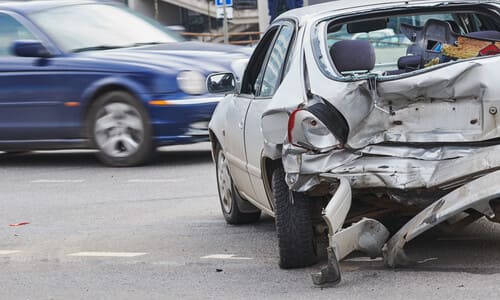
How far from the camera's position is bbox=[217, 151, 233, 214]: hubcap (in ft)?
30.3

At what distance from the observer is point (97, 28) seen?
14258 millimetres

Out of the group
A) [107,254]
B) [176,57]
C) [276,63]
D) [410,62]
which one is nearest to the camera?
[276,63]

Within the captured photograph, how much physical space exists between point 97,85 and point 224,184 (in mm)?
4285

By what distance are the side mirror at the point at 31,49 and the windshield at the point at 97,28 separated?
0.68 feet

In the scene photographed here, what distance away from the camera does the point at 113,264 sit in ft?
26.0

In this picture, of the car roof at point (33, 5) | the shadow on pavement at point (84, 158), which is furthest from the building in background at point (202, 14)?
the car roof at point (33, 5)

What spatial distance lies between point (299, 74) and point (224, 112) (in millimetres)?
1960

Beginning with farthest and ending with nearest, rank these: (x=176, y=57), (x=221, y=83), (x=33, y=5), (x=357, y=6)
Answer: (x=33, y=5) < (x=176, y=57) < (x=221, y=83) < (x=357, y=6)

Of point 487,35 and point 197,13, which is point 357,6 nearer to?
point 487,35

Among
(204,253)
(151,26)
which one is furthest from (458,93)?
(151,26)

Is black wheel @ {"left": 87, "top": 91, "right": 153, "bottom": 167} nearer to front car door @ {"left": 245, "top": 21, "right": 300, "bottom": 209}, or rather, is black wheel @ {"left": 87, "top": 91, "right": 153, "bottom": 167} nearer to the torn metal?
front car door @ {"left": 245, "top": 21, "right": 300, "bottom": 209}

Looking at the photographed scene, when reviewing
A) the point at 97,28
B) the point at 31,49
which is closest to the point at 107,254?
the point at 31,49

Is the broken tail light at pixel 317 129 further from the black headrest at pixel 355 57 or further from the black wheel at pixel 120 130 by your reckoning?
the black wheel at pixel 120 130

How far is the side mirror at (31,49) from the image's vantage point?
44.5 ft
